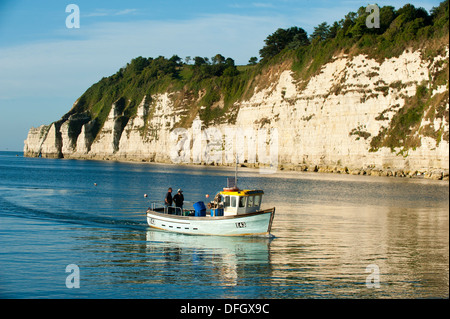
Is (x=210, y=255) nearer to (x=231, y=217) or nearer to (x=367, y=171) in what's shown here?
(x=231, y=217)

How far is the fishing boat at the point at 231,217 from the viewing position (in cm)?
2650

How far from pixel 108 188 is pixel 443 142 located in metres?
45.8

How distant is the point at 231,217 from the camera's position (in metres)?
26.5

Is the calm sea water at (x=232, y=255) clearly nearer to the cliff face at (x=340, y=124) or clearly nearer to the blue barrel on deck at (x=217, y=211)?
the blue barrel on deck at (x=217, y=211)

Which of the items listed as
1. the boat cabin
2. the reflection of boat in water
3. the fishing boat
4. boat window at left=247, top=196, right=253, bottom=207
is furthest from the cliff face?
the reflection of boat in water

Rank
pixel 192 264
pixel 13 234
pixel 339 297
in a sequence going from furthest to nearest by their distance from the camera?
pixel 13 234, pixel 192 264, pixel 339 297

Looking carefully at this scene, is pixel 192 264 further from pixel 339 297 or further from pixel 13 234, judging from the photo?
pixel 13 234

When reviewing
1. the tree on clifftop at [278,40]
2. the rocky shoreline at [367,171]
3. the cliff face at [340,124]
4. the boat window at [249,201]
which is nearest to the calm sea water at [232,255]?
the boat window at [249,201]

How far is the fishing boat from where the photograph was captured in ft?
86.9

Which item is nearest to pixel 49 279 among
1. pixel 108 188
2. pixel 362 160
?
pixel 108 188

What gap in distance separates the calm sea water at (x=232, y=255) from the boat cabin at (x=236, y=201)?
180 centimetres

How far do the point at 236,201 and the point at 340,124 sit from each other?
6435 cm

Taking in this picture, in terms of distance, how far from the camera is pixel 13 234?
27141mm

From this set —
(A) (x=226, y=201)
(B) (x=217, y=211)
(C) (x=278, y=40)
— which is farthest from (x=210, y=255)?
(C) (x=278, y=40)
